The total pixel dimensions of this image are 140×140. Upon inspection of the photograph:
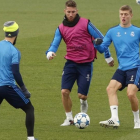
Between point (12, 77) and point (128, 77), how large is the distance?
8.48ft

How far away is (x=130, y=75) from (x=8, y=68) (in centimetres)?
272

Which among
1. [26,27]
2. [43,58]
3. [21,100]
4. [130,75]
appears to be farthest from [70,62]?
[26,27]

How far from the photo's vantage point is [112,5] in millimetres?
39469

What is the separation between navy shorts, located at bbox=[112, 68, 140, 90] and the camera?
1424cm

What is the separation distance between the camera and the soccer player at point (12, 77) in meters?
12.6

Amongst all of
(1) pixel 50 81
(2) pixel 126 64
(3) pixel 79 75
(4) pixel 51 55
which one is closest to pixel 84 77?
(3) pixel 79 75

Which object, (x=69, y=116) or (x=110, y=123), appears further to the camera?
(x=69, y=116)

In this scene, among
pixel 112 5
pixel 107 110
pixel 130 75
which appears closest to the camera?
pixel 130 75

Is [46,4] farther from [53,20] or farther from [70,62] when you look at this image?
[70,62]

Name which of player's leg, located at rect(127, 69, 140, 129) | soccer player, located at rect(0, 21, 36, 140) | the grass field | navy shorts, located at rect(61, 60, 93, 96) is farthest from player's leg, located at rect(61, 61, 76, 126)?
soccer player, located at rect(0, 21, 36, 140)

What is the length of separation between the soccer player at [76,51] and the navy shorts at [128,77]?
639 millimetres

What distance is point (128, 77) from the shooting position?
14.3m

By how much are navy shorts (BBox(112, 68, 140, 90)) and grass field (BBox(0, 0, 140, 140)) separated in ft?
2.99

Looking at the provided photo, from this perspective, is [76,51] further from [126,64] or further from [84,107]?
[84,107]
